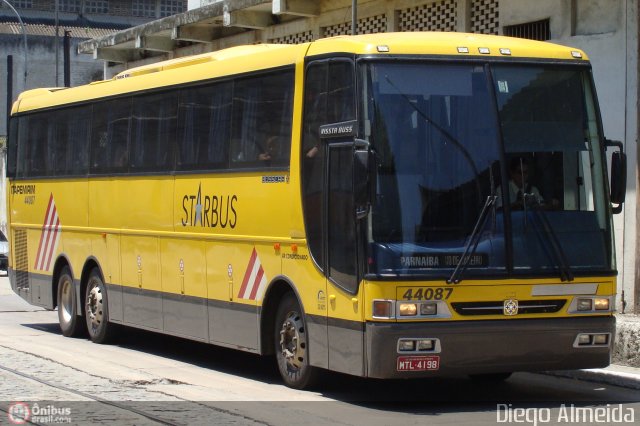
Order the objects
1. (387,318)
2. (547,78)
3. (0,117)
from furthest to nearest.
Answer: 1. (0,117)
2. (547,78)
3. (387,318)

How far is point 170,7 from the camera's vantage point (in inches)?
2813

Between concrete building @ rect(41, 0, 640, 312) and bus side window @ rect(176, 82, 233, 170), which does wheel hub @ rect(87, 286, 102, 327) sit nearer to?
bus side window @ rect(176, 82, 233, 170)

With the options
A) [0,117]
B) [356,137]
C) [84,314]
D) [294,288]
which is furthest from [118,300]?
[0,117]

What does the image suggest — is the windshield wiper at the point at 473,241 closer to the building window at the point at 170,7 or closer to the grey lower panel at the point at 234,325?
the grey lower panel at the point at 234,325

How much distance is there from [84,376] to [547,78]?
5.48 meters

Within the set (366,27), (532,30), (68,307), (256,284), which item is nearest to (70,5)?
(366,27)

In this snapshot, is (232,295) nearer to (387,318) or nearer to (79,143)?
(387,318)

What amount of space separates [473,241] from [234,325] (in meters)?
3.37

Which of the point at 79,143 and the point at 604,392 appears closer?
the point at 604,392

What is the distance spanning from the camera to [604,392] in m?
11.9


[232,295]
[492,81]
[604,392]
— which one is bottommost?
[604,392]

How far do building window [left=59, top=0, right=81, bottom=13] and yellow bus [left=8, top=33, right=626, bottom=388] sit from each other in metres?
56.5

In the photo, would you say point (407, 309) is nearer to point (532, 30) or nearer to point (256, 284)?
point (256, 284)

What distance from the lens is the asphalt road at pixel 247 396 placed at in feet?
32.8
